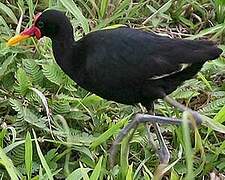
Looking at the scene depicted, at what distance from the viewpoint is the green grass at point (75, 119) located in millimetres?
3301

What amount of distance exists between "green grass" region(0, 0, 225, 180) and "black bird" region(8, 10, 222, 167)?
187mm

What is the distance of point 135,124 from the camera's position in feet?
9.86

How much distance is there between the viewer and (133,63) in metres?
3.18

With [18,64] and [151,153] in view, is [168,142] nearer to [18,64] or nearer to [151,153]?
[151,153]

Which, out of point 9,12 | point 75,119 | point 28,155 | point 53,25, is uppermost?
point 53,25

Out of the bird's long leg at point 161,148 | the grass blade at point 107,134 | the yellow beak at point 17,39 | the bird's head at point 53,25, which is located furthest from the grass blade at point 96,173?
the yellow beak at point 17,39

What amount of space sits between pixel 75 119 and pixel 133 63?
20.7 inches

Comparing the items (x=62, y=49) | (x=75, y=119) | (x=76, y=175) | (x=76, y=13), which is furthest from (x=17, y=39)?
(x=76, y=175)

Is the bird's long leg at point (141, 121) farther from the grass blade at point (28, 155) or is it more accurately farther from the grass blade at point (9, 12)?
the grass blade at point (9, 12)

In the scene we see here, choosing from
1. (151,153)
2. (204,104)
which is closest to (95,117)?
(151,153)

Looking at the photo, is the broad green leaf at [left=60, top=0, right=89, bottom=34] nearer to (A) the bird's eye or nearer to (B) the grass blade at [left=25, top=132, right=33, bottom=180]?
(A) the bird's eye

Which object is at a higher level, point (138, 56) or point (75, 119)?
point (138, 56)

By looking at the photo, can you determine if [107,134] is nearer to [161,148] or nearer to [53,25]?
[161,148]

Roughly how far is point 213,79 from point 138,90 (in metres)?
0.96
